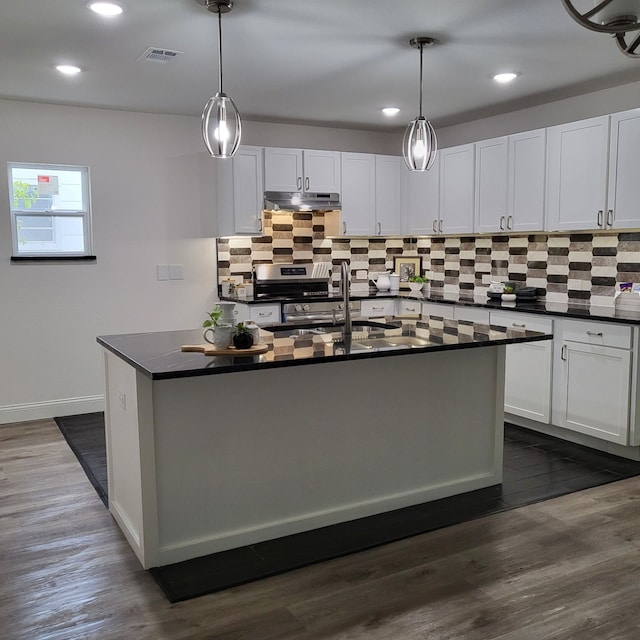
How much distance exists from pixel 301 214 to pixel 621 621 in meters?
4.67

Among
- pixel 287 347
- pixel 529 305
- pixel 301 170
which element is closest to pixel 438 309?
pixel 529 305

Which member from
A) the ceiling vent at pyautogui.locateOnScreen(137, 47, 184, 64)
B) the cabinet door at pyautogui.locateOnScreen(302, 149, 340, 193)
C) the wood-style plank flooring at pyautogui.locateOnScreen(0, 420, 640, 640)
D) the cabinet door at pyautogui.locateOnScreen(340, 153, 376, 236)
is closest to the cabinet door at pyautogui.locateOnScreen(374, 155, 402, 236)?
the cabinet door at pyautogui.locateOnScreen(340, 153, 376, 236)

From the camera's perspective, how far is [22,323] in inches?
203

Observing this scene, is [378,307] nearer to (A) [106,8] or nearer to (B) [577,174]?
(B) [577,174]

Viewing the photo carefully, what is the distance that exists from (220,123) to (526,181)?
2.97 m

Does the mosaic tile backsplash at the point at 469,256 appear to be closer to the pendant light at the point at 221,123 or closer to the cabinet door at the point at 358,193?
the cabinet door at the point at 358,193

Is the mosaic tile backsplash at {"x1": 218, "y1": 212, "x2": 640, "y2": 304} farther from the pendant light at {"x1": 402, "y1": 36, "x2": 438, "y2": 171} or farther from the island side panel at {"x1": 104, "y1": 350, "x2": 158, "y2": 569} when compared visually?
the island side panel at {"x1": 104, "y1": 350, "x2": 158, "y2": 569}

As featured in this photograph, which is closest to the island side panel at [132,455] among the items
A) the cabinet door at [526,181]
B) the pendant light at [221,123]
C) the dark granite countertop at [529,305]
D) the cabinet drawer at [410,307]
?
the pendant light at [221,123]

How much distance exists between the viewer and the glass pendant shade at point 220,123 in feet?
9.57

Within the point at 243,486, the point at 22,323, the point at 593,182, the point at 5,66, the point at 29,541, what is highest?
the point at 5,66

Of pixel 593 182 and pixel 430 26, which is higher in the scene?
pixel 430 26

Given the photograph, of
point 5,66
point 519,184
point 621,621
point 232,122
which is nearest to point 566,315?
point 519,184

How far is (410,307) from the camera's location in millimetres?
5988

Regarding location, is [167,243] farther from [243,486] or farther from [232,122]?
[243,486]
